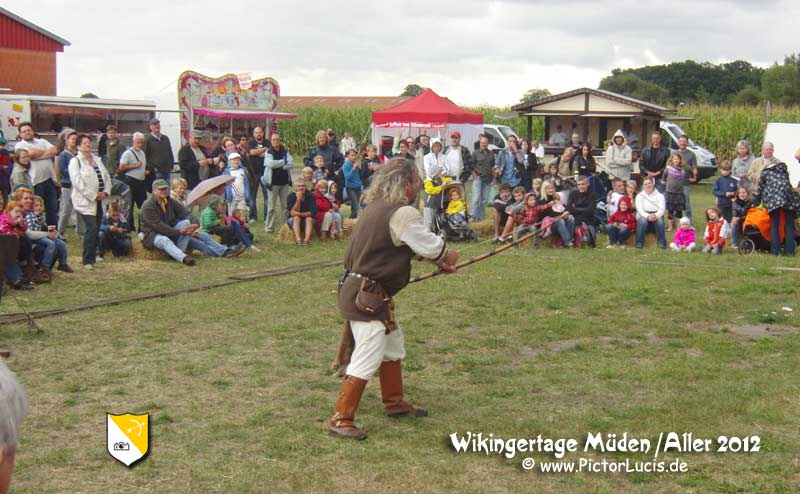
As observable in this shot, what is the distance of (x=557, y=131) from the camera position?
3381cm

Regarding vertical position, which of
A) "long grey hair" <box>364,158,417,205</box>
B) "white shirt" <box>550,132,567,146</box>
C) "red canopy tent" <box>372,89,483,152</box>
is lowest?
"long grey hair" <box>364,158,417,205</box>

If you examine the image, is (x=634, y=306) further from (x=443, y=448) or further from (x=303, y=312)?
(x=443, y=448)

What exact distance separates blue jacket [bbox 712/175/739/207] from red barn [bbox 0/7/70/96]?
30.8m

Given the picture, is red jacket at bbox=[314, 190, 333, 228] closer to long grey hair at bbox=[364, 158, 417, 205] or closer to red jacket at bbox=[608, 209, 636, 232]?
red jacket at bbox=[608, 209, 636, 232]

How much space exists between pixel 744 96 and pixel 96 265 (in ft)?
214

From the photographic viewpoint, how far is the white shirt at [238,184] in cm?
1639

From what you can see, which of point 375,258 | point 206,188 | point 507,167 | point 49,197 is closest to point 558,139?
point 507,167

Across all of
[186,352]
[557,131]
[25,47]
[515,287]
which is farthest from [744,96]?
[186,352]

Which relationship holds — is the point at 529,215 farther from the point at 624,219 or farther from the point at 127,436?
the point at 127,436

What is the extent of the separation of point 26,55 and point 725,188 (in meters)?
32.0

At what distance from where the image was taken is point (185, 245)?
1418cm

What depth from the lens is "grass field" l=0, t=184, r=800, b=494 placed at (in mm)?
5516

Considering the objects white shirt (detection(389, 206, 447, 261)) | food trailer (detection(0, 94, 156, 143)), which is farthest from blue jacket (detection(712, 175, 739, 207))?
food trailer (detection(0, 94, 156, 143))

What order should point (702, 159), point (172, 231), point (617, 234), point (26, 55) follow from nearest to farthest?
point (172, 231) → point (617, 234) → point (702, 159) → point (26, 55)
